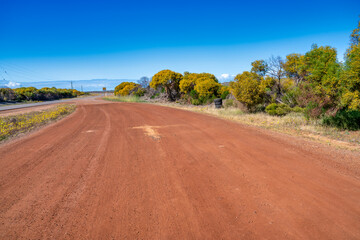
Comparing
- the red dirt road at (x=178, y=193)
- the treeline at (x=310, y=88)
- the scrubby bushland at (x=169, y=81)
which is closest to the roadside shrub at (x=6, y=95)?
the scrubby bushland at (x=169, y=81)

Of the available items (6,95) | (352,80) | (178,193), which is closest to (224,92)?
(352,80)

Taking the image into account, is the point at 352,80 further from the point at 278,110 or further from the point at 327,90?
the point at 278,110

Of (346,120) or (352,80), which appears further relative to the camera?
(346,120)

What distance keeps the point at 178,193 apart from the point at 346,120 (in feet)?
30.7

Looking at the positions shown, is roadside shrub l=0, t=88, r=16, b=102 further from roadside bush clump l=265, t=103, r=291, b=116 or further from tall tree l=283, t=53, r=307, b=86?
tall tree l=283, t=53, r=307, b=86

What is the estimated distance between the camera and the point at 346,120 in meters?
9.46

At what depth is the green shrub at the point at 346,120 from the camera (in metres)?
9.19

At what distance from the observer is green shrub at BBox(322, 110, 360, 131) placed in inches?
362

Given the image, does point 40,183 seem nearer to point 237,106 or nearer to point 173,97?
point 237,106

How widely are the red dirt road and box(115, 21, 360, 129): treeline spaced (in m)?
4.45

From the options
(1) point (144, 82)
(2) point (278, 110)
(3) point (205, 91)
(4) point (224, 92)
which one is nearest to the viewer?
(2) point (278, 110)

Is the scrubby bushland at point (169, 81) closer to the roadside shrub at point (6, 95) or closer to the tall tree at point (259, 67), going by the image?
the tall tree at point (259, 67)

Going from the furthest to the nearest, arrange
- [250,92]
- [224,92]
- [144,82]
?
[144,82] < [224,92] < [250,92]

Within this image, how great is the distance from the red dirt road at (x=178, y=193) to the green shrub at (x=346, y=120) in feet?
14.5
